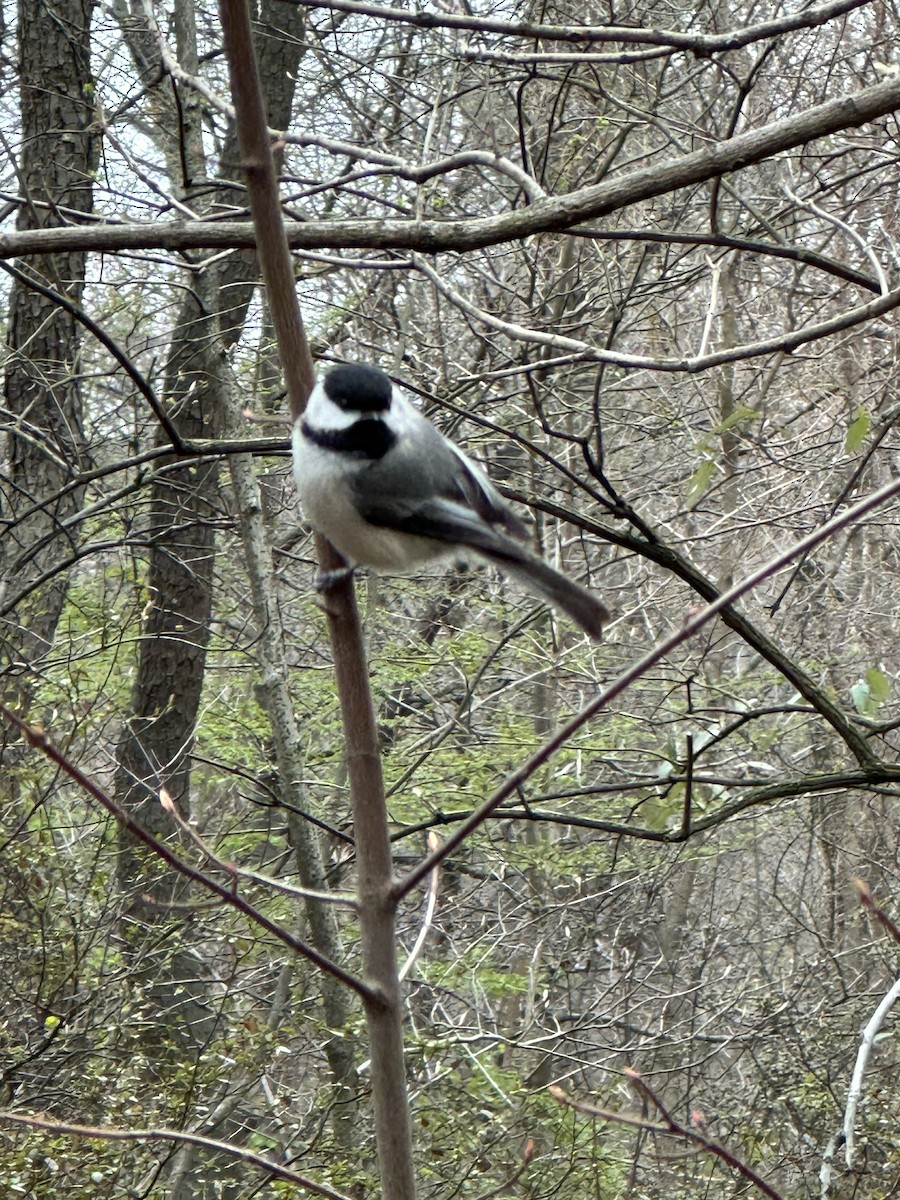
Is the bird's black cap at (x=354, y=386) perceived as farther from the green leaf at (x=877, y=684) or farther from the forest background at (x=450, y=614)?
the green leaf at (x=877, y=684)

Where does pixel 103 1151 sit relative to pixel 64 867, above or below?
below

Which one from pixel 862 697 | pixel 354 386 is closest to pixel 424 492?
pixel 354 386

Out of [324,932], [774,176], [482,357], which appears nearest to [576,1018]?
[324,932]

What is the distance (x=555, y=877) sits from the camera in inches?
285

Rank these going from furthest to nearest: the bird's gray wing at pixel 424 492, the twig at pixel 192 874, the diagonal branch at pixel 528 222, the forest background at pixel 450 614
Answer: the forest background at pixel 450 614 < the diagonal branch at pixel 528 222 < the bird's gray wing at pixel 424 492 < the twig at pixel 192 874

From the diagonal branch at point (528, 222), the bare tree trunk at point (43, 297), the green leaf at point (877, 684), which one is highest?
the bare tree trunk at point (43, 297)

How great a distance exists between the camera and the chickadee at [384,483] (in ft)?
6.95

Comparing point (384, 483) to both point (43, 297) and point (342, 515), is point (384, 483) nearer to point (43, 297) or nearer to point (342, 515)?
point (342, 515)

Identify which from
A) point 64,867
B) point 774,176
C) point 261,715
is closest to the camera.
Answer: point 64,867

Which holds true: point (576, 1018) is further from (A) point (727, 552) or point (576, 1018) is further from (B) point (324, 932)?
(A) point (727, 552)

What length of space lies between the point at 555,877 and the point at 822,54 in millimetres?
5048

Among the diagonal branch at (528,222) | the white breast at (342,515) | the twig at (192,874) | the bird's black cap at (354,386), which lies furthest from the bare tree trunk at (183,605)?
the twig at (192,874)

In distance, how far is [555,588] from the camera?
5.25 ft

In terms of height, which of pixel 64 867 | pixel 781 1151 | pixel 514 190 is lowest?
pixel 781 1151
